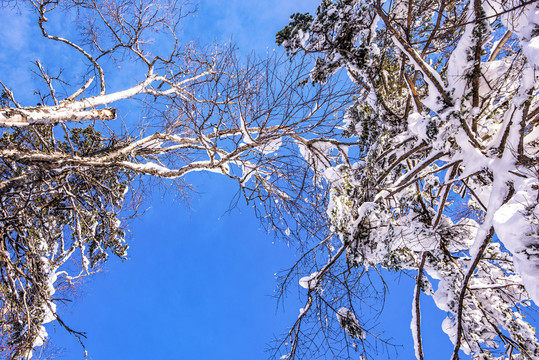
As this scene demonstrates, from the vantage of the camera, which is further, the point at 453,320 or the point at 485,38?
the point at 453,320

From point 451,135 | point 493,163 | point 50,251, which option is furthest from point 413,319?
point 50,251

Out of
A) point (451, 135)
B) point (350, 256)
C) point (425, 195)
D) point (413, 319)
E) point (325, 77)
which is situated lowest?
point (413, 319)

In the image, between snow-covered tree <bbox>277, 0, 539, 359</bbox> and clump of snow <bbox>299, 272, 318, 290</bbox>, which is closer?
snow-covered tree <bbox>277, 0, 539, 359</bbox>

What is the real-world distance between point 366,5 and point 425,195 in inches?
117

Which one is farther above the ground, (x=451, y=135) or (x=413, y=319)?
(x=451, y=135)

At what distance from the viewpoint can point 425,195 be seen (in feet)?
13.8

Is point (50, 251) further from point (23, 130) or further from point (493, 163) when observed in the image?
point (493, 163)

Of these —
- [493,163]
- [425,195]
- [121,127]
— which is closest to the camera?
[493,163]

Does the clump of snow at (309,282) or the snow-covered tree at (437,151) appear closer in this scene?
the snow-covered tree at (437,151)

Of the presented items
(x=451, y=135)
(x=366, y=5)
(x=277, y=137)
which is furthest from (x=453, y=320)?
(x=366, y=5)

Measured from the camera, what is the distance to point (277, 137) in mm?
3848

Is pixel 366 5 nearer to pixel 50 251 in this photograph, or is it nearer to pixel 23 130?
pixel 23 130

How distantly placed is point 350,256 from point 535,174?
2181 mm

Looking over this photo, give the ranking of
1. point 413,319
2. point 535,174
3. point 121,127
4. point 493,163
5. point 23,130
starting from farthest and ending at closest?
point 121,127 < point 23,130 < point 413,319 < point 493,163 < point 535,174
